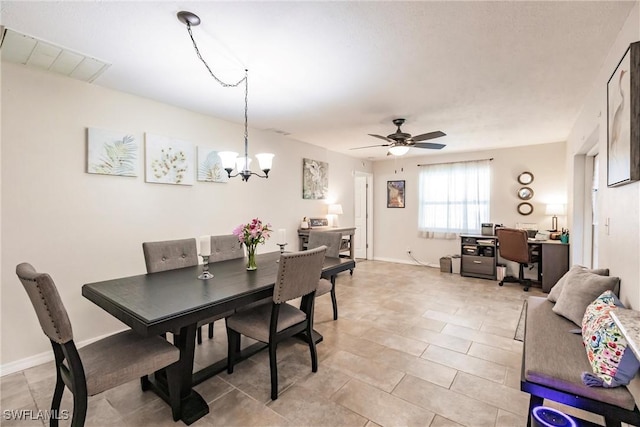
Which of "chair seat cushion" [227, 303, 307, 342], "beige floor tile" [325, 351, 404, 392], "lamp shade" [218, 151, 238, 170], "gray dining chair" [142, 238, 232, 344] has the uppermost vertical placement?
"lamp shade" [218, 151, 238, 170]

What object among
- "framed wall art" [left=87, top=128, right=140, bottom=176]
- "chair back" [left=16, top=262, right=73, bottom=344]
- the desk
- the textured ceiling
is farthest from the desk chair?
"chair back" [left=16, top=262, right=73, bottom=344]

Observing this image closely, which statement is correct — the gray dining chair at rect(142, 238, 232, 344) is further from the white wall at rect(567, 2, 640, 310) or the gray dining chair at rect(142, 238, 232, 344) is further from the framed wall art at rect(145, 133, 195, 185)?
the white wall at rect(567, 2, 640, 310)

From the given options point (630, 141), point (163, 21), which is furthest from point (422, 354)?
point (163, 21)

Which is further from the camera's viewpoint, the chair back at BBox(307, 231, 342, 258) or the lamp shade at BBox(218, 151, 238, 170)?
the chair back at BBox(307, 231, 342, 258)

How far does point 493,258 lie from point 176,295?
5.30 meters

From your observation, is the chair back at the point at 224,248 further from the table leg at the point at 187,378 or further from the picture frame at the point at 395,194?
the picture frame at the point at 395,194

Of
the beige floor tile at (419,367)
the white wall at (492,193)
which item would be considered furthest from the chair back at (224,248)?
the white wall at (492,193)

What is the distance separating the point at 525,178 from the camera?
5.39 meters

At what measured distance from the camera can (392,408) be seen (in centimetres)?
192

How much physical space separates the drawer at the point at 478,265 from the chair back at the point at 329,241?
3336 millimetres

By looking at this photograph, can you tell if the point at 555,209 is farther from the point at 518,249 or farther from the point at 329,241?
the point at 329,241

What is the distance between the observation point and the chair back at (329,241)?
Answer: 3377 millimetres

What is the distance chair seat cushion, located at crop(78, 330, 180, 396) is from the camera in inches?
60.2

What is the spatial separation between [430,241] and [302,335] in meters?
4.41
